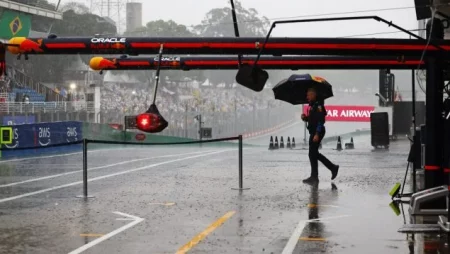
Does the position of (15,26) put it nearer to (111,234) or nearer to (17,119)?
(17,119)

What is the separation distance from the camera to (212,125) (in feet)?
190

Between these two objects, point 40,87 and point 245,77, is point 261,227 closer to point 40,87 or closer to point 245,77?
point 245,77

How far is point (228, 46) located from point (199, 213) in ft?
8.62

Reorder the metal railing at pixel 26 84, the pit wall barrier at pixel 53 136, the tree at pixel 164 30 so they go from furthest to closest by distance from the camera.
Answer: the tree at pixel 164 30
the metal railing at pixel 26 84
the pit wall barrier at pixel 53 136

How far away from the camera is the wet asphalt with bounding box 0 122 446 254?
9602mm

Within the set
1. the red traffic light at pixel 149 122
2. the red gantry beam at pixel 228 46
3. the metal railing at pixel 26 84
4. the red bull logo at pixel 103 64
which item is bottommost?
the red traffic light at pixel 149 122

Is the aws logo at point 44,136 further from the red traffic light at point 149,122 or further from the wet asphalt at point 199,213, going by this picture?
the red traffic light at point 149,122

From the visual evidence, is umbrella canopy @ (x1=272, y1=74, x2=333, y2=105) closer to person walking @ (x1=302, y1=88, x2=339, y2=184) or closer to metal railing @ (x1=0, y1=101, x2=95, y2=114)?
person walking @ (x1=302, y1=88, x2=339, y2=184)

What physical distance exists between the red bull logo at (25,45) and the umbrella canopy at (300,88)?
Answer: 6.79 m

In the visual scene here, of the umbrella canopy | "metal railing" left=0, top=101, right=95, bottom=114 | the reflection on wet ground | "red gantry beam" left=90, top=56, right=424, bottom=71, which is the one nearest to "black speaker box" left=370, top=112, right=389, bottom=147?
the reflection on wet ground

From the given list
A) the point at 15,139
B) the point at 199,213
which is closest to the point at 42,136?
the point at 15,139

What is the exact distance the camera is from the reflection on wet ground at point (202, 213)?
957 cm

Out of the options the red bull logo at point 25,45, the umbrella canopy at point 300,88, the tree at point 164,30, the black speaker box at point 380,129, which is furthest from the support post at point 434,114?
the tree at point 164,30

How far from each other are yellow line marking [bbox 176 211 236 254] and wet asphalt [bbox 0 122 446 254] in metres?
0.01
